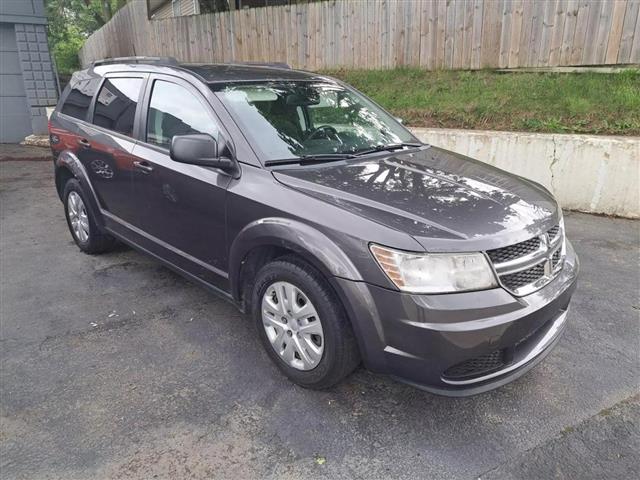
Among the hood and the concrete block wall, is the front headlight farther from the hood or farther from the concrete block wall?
the concrete block wall

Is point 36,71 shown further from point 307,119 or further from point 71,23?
point 71,23

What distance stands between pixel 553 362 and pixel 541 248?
3.15 feet

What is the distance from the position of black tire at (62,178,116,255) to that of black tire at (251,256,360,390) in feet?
8.32

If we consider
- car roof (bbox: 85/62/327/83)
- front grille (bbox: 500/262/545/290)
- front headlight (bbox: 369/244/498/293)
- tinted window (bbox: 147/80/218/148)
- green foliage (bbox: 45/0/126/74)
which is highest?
green foliage (bbox: 45/0/126/74)

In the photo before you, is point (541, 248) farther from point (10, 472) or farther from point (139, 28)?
point (139, 28)

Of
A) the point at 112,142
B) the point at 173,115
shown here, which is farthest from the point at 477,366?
the point at 112,142

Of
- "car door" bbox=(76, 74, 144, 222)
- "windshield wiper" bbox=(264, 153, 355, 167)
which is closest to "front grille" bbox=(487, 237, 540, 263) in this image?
"windshield wiper" bbox=(264, 153, 355, 167)

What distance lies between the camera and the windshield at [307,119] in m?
3.06

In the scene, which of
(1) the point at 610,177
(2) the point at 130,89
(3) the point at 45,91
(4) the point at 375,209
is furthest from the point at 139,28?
(4) the point at 375,209

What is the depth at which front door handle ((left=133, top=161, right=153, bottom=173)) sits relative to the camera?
3492 millimetres

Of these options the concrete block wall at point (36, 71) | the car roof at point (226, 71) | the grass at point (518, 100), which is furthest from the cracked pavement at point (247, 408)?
the concrete block wall at point (36, 71)

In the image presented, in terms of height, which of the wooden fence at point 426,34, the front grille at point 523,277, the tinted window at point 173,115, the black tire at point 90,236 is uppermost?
the wooden fence at point 426,34

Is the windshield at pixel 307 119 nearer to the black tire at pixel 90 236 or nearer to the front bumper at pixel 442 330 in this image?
the front bumper at pixel 442 330

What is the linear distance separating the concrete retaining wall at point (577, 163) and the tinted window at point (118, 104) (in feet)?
14.1
